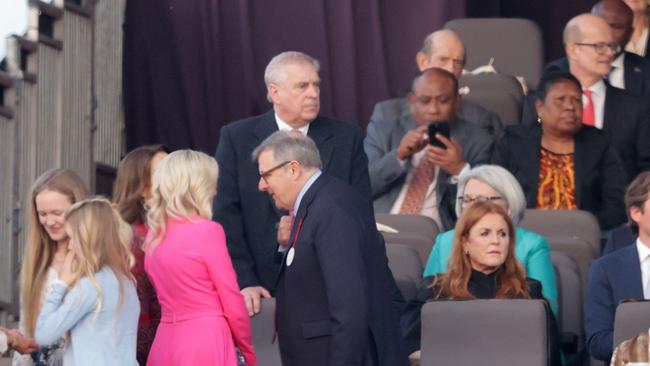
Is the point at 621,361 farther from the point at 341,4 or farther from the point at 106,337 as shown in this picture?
the point at 341,4

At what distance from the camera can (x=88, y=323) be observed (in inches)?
191

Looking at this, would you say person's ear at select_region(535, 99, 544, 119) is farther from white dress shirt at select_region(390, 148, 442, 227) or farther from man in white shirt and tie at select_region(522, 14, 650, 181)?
white dress shirt at select_region(390, 148, 442, 227)

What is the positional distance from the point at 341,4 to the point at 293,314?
5.33 metres

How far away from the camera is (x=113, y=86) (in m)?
9.09

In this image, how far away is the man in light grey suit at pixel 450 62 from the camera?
8500mm

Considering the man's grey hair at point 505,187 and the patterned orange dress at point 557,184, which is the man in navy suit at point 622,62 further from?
the man's grey hair at point 505,187

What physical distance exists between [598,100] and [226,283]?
3.89 meters

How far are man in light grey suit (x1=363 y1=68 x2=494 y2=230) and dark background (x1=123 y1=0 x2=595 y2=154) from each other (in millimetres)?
1864

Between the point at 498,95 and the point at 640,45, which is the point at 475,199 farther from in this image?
the point at 640,45

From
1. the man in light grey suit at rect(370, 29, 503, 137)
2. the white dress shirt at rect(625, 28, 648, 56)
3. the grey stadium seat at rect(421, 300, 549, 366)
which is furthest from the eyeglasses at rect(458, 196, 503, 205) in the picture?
the white dress shirt at rect(625, 28, 648, 56)

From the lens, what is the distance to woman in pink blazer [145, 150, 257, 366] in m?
5.04

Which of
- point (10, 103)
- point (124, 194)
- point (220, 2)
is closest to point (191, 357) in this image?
point (124, 194)

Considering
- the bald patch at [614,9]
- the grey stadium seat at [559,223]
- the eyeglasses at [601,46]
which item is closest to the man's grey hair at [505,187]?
the grey stadium seat at [559,223]

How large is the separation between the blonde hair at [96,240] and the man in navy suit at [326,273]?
1.57 ft
